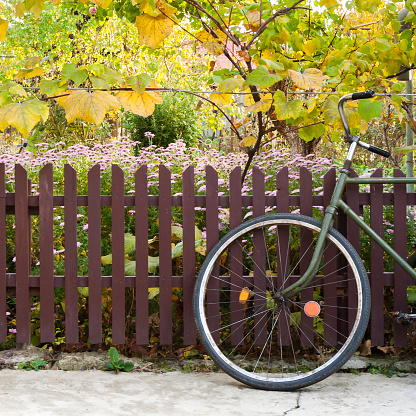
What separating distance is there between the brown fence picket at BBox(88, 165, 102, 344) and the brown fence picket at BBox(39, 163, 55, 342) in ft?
0.76

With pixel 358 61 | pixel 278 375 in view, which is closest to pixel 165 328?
pixel 278 375

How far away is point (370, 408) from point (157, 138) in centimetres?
629

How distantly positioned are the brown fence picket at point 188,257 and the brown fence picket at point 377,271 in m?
1.06

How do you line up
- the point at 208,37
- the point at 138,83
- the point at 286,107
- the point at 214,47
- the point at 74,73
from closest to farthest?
the point at 74,73, the point at 138,83, the point at 286,107, the point at 214,47, the point at 208,37

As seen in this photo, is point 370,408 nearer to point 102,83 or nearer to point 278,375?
point 278,375

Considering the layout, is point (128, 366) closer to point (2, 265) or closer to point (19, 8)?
point (2, 265)

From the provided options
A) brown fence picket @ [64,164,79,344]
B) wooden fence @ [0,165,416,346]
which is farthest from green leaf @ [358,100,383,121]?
brown fence picket @ [64,164,79,344]

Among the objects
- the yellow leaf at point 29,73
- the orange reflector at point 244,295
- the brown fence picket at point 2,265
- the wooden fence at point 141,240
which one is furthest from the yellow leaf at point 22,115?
the orange reflector at point 244,295

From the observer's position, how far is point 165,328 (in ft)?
10.0

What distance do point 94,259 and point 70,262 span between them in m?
0.15

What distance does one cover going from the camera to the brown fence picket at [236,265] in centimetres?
304

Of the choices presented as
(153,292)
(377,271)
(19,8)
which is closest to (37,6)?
(19,8)

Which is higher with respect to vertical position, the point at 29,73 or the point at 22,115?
the point at 29,73

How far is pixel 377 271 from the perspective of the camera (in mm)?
3045
